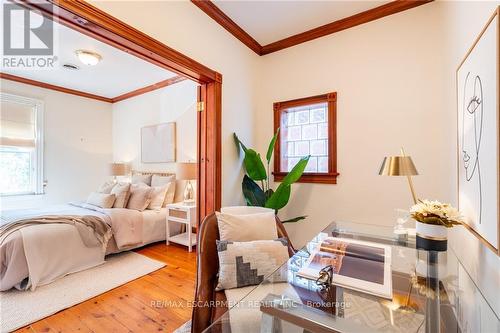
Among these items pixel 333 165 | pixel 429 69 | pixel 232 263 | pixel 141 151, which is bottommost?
pixel 232 263

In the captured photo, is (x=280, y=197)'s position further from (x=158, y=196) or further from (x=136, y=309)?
(x=158, y=196)

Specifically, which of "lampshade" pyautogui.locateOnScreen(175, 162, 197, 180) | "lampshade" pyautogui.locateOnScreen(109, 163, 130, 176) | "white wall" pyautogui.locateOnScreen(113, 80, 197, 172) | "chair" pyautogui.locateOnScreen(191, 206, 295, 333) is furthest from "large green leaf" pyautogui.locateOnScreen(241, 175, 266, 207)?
"lampshade" pyautogui.locateOnScreen(109, 163, 130, 176)

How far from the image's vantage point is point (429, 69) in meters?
1.95

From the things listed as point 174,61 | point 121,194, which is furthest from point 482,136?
point 121,194

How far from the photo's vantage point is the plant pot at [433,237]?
119 cm

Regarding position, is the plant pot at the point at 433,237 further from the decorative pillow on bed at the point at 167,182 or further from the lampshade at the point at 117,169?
the lampshade at the point at 117,169

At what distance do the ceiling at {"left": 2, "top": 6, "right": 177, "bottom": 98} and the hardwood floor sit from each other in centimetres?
285

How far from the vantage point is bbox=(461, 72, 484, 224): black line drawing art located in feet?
3.38

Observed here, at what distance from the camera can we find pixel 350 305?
84 centimetres

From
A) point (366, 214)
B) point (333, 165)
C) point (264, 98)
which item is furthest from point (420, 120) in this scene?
point (264, 98)

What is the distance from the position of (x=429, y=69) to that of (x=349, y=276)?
202cm

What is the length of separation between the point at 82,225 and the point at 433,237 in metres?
3.24

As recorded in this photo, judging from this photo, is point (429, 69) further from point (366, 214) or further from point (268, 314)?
point (268, 314)
